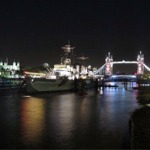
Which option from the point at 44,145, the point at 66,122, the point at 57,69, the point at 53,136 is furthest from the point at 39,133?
the point at 57,69

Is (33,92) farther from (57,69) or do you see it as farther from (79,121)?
(57,69)

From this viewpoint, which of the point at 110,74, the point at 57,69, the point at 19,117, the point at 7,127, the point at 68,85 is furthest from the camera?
the point at 110,74

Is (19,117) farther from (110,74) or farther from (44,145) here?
(110,74)

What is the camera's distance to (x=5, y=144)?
33.6ft

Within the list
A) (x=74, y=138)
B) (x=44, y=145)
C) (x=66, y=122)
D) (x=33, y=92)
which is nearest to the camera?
(x=44, y=145)

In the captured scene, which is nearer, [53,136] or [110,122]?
[53,136]

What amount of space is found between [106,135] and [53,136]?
1.70m

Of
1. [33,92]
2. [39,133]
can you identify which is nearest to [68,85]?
[33,92]

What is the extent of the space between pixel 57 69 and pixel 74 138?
75.4m

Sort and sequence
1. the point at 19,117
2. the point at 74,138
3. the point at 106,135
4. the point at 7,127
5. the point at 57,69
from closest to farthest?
the point at 74,138
the point at 106,135
the point at 7,127
the point at 19,117
the point at 57,69

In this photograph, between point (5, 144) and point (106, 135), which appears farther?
point (106, 135)

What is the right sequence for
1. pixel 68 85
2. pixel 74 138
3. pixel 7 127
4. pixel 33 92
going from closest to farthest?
pixel 74 138 → pixel 7 127 → pixel 33 92 → pixel 68 85

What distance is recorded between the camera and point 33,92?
44.3 m

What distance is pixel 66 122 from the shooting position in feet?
50.3
